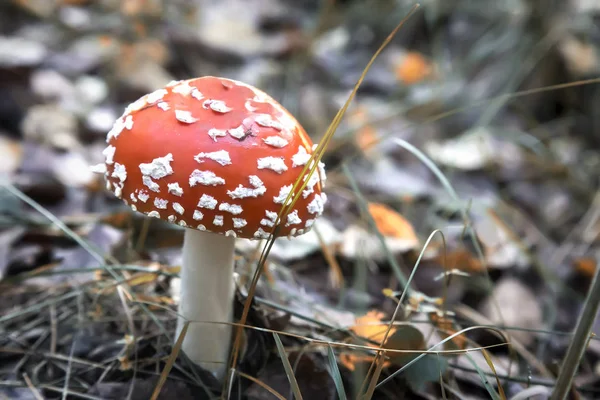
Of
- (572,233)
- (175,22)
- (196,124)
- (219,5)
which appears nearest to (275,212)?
(196,124)

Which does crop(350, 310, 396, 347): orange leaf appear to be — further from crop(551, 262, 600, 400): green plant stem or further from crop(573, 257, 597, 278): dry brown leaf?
crop(573, 257, 597, 278): dry brown leaf

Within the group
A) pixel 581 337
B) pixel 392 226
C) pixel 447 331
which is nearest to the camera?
pixel 581 337

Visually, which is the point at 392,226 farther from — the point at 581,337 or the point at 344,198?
the point at 581,337

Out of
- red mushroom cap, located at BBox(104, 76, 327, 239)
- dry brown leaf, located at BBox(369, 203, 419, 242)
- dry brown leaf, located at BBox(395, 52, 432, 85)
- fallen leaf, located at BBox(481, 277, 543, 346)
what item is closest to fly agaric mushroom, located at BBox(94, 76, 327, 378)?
red mushroom cap, located at BBox(104, 76, 327, 239)

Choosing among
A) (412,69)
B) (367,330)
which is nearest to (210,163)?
(367,330)

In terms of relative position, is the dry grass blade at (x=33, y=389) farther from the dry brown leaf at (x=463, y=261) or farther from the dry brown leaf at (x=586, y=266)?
the dry brown leaf at (x=586, y=266)

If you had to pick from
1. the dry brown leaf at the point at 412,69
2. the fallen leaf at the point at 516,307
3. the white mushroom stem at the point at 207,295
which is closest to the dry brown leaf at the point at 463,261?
the fallen leaf at the point at 516,307
